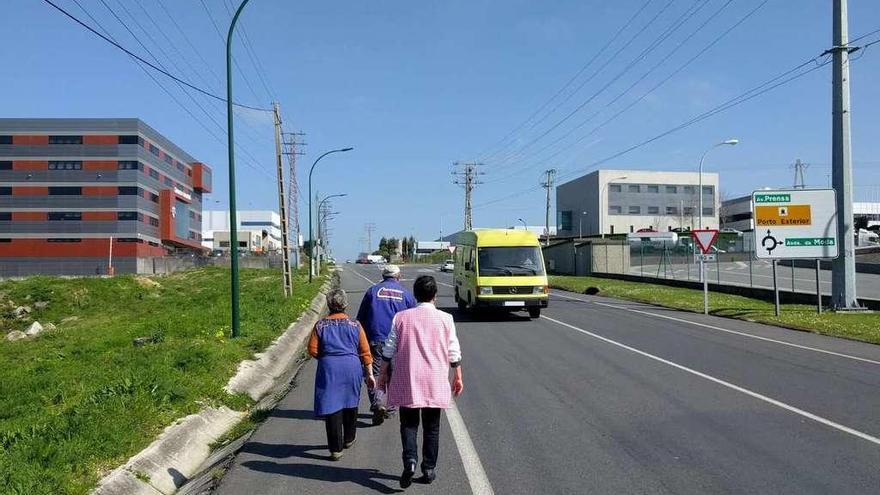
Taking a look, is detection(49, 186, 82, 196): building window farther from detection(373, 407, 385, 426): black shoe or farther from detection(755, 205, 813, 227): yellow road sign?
detection(373, 407, 385, 426): black shoe

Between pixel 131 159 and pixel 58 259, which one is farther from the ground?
pixel 131 159

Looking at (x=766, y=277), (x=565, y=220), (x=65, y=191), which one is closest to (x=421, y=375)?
(x=766, y=277)

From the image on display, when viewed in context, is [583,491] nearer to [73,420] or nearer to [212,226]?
[73,420]

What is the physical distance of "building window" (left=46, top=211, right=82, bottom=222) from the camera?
8375 centimetres

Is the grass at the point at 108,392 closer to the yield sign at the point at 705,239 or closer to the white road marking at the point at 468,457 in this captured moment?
the white road marking at the point at 468,457

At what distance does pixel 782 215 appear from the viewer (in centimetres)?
2356

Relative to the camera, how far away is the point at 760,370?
1164cm

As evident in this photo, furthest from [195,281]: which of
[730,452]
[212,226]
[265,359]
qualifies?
[212,226]

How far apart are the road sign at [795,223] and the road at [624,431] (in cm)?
1026

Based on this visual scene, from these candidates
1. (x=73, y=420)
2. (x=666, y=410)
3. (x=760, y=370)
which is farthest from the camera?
(x=760, y=370)

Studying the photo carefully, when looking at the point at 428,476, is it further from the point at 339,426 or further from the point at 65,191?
the point at 65,191

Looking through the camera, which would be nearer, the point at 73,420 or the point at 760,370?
the point at 73,420

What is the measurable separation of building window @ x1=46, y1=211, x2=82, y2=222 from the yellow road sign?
7942cm

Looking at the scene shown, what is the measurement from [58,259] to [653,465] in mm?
87280
